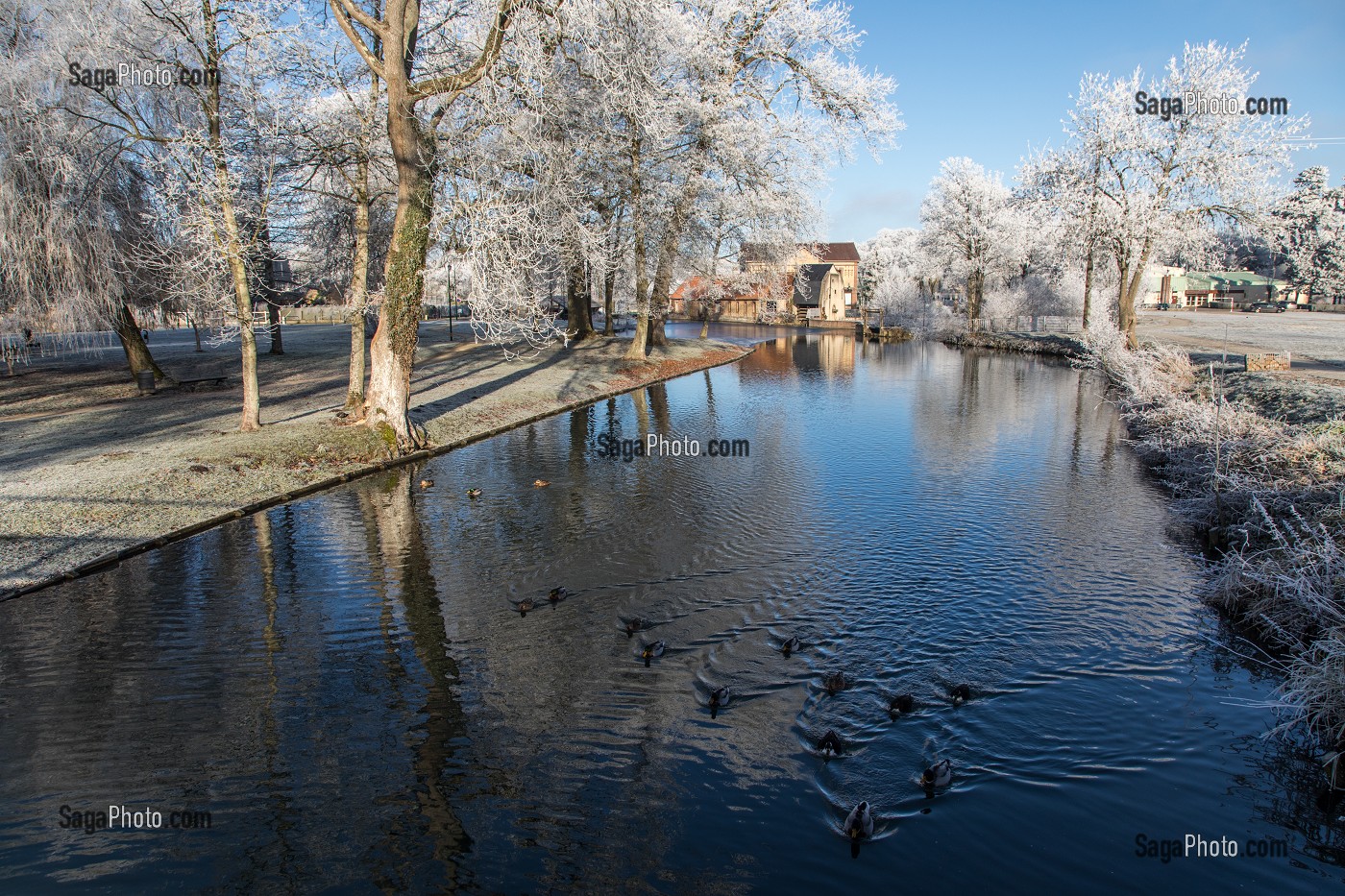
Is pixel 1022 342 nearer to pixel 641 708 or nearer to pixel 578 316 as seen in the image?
pixel 578 316

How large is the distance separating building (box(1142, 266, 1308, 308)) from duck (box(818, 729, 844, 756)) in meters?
103

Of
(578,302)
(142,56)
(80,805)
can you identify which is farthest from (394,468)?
(578,302)

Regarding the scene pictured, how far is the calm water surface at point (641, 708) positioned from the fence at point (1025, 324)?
5041 cm

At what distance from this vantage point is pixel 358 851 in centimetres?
593

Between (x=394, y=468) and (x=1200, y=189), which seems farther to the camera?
(x=1200, y=189)

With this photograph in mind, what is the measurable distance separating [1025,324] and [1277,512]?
56.2 meters

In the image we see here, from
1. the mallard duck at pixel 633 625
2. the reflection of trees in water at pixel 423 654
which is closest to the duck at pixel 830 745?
the mallard duck at pixel 633 625

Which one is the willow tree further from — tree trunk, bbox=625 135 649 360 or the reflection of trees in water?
tree trunk, bbox=625 135 649 360

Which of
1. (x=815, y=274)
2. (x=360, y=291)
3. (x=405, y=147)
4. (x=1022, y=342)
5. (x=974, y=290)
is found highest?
(x=815, y=274)

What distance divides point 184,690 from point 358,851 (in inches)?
141

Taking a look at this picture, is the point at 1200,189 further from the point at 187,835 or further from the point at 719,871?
the point at 187,835

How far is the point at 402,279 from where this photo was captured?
17844 mm

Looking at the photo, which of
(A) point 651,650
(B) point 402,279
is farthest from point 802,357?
(A) point 651,650

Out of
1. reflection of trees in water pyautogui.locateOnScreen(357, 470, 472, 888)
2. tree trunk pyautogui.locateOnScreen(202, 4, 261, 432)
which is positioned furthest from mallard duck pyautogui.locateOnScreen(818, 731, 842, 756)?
tree trunk pyautogui.locateOnScreen(202, 4, 261, 432)
